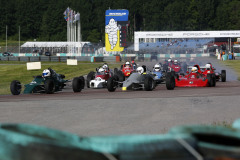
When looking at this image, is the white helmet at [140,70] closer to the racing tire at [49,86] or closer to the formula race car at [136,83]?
the formula race car at [136,83]

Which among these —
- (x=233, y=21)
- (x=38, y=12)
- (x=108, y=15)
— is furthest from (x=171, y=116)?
(x=38, y=12)

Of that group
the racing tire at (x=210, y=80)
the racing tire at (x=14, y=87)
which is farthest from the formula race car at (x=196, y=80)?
the racing tire at (x=14, y=87)

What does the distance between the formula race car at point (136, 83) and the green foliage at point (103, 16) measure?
13511cm

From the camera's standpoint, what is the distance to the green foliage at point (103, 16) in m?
164

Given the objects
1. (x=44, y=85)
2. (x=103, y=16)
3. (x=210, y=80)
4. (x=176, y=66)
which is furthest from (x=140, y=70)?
(x=103, y=16)

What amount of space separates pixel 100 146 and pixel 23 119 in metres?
8.69

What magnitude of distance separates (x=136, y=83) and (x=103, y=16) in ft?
509

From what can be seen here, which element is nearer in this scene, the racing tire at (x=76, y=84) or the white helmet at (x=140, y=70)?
the racing tire at (x=76, y=84)

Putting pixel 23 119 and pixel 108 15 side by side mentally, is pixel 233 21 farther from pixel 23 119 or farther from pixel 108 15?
pixel 23 119

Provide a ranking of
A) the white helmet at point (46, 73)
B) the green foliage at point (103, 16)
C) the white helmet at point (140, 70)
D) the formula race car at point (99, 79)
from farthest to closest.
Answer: the green foliage at point (103, 16), the formula race car at point (99, 79), the white helmet at point (140, 70), the white helmet at point (46, 73)

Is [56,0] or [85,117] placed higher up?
[56,0]

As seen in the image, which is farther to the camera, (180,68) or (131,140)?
(180,68)

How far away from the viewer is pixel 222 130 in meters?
2.28

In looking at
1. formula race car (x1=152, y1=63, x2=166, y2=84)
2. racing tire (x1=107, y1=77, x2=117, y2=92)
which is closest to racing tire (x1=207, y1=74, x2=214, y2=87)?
formula race car (x1=152, y1=63, x2=166, y2=84)
